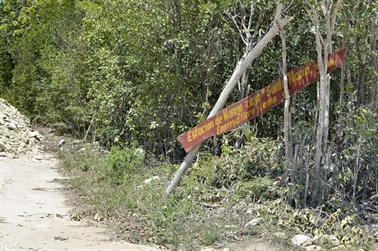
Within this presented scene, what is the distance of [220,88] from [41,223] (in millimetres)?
4290

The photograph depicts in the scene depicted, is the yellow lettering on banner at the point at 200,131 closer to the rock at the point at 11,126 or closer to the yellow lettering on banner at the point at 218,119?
the yellow lettering on banner at the point at 218,119

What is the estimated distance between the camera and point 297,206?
6.51 metres

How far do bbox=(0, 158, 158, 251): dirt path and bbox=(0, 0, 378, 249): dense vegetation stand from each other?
147 cm

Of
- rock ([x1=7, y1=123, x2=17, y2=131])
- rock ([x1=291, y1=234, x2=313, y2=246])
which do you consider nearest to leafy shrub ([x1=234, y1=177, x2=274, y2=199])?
rock ([x1=291, y1=234, x2=313, y2=246])

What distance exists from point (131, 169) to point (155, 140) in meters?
1.49

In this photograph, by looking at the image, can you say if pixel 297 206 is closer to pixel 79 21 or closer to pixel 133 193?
pixel 133 193

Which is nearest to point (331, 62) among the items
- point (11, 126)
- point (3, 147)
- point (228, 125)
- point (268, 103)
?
point (268, 103)

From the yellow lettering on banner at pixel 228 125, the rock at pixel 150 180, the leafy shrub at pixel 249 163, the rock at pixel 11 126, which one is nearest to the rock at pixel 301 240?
the leafy shrub at pixel 249 163

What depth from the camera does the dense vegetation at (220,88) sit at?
6.77 metres

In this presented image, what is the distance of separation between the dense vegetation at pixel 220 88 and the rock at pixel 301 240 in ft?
2.58

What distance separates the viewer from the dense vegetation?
22.2 feet

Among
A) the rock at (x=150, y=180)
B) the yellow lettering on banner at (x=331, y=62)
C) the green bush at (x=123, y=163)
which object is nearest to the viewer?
the yellow lettering on banner at (x=331, y=62)

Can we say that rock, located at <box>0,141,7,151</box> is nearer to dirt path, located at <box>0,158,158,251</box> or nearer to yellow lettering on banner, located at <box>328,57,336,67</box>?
dirt path, located at <box>0,158,158,251</box>

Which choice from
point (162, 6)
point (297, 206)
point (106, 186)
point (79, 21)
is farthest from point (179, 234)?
point (79, 21)
